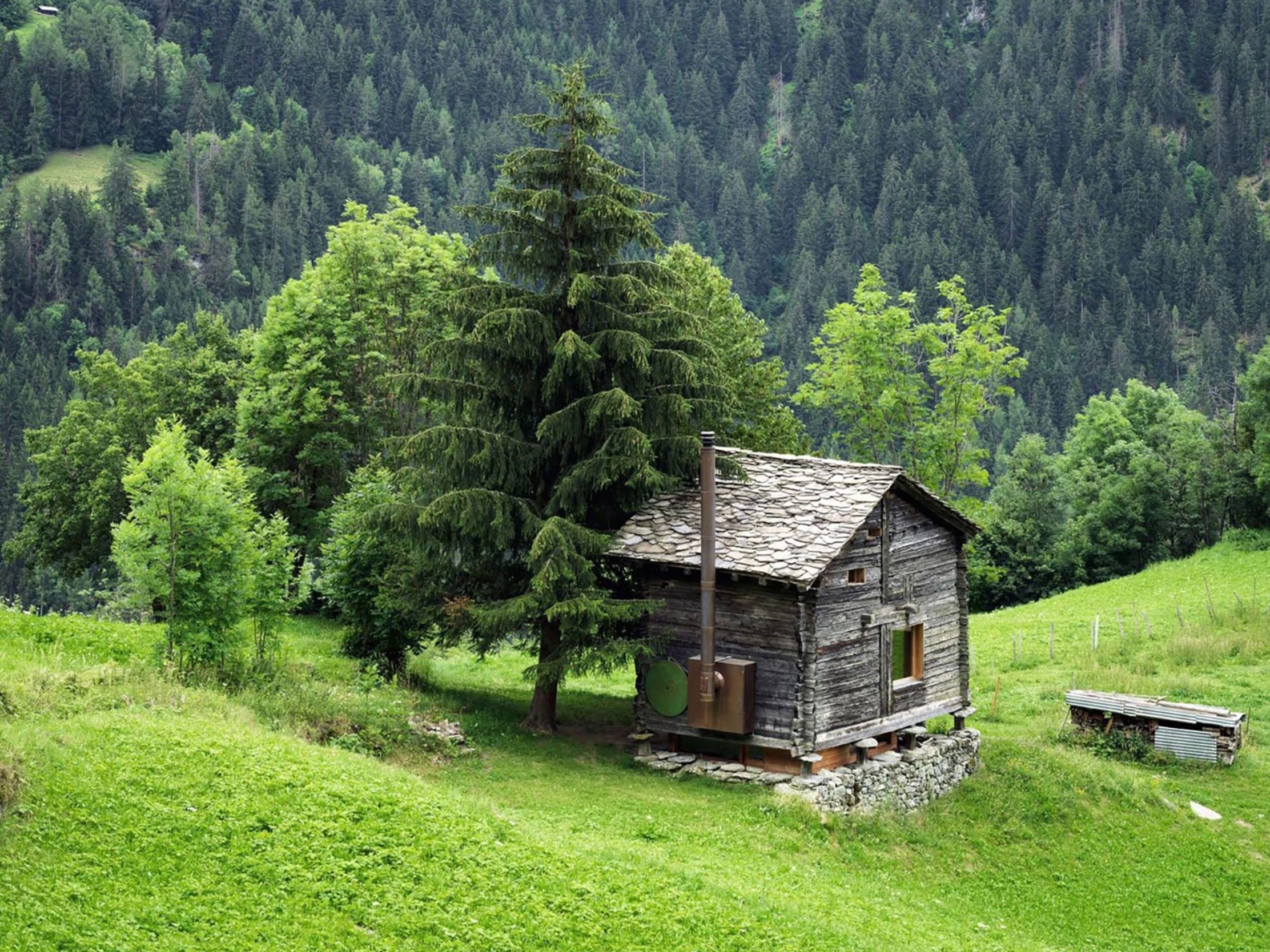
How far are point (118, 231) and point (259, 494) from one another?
488 ft

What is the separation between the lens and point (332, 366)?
45.0 metres

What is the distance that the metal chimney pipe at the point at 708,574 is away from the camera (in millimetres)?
25344

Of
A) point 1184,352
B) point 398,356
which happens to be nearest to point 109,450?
point 398,356

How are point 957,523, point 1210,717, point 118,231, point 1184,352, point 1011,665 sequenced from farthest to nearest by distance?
point 1184,352, point 118,231, point 1011,665, point 1210,717, point 957,523

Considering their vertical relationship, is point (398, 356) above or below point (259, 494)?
above

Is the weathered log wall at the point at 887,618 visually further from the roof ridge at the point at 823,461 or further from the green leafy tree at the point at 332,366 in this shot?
the green leafy tree at the point at 332,366

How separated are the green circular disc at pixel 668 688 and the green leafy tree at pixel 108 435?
26141 mm

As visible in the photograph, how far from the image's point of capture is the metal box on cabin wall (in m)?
25.7

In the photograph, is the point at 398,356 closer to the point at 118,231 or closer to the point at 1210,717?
the point at 1210,717

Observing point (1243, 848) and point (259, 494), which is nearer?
point (1243, 848)

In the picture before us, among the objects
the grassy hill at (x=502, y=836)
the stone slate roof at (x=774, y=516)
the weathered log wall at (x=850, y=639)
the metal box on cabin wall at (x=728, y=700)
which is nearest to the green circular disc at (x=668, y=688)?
the metal box on cabin wall at (x=728, y=700)

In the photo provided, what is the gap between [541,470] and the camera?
2780cm

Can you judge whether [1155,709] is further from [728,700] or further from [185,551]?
[185,551]

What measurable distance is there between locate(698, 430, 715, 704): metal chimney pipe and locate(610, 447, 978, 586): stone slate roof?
42 cm
